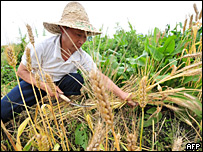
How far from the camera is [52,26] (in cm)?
152

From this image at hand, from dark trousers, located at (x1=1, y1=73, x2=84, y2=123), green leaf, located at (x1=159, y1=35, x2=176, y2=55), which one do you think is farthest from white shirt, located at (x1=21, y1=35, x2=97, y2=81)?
green leaf, located at (x1=159, y1=35, x2=176, y2=55)

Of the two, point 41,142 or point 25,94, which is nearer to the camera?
point 41,142

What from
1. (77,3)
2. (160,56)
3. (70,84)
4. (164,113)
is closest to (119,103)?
(164,113)

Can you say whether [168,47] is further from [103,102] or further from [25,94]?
[25,94]

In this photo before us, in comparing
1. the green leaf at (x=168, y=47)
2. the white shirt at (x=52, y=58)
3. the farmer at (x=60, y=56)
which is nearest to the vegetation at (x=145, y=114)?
the green leaf at (x=168, y=47)

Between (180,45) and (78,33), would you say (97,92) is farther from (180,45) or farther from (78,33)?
(180,45)

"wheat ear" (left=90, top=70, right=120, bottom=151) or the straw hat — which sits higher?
the straw hat

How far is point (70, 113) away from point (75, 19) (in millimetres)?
780

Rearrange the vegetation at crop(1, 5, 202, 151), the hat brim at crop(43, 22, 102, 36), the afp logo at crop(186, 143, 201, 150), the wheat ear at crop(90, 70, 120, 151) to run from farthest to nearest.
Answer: the hat brim at crop(43, 22, 102, 36) < the afp logo at crop(186, 143, 201, 150) < the vegetation at crop(1, 5, 202, 151) < the wheat ear at crop(90, 70, 120, 151)

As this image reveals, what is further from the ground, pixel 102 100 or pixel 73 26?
pixel 73 26

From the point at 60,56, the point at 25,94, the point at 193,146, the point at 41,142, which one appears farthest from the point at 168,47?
the point at 25,94

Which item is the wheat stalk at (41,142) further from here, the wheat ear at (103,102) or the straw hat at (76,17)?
the straw hat at (76,17)

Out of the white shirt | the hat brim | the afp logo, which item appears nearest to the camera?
the afp logo

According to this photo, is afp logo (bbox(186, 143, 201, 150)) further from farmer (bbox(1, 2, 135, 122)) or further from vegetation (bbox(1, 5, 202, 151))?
farmer (bbox(1, 2, 135, 122))
